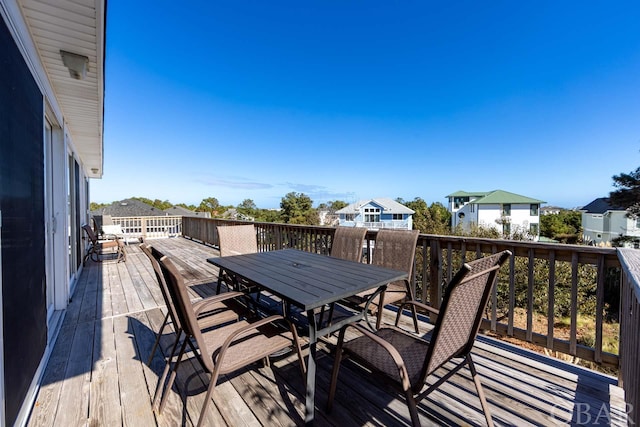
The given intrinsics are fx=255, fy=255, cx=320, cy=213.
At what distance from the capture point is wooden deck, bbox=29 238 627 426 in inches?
61.4

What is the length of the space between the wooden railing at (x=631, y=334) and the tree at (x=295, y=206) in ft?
96.6

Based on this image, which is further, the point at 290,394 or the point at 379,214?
the point at 379,214

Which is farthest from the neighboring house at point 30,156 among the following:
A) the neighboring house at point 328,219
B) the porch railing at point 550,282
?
the neighboring house at point 328,219

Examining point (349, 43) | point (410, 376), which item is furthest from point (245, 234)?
point (349, 43)

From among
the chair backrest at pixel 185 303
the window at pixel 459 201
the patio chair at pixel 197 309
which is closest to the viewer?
the chair backrest at pixel 185 303

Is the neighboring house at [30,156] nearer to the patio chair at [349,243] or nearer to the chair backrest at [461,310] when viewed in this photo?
the chair backrest at [461,310]

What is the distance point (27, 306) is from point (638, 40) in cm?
1792

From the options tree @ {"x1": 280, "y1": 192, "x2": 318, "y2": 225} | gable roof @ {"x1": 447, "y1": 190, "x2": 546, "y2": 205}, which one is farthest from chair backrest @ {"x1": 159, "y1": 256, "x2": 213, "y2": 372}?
gable roof @ {"x1": 447, "y1": 190, "x2": 546, "y2": 205}

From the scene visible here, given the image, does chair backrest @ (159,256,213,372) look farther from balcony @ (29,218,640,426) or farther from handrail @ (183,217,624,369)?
handrail @ (183,217,624,369)

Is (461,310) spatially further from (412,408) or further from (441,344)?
(412,408)

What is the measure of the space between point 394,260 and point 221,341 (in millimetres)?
1877

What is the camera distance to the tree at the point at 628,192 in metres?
11.5

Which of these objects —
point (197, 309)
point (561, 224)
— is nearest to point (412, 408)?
point (197, 309)

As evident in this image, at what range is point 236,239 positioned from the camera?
3.92 m
